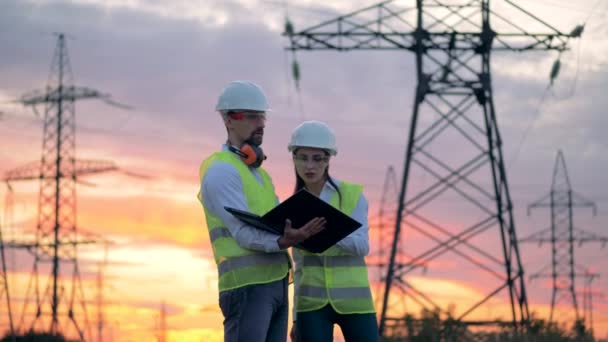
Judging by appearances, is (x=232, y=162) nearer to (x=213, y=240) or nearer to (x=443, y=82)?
(x=213, y=240)

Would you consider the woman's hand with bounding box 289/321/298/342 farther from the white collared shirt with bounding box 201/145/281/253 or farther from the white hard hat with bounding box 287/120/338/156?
the white collared shirt with bounding box 201/145/281/253

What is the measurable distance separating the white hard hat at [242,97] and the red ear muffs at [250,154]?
237mm

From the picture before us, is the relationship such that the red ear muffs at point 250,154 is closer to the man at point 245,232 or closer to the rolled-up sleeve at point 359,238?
the man at point 245,232

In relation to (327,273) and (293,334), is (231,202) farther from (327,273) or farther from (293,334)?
(293,334)

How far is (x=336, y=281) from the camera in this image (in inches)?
341

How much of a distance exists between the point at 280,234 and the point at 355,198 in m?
1.32

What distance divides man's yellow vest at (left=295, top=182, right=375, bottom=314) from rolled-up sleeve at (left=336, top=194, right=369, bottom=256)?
5 cm

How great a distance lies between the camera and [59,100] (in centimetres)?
3806

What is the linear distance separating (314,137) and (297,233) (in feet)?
4.00

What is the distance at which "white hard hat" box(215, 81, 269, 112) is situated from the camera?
783 cm

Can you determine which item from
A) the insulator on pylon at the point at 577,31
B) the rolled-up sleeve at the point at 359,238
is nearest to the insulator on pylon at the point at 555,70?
the insulator on pylon at the point at 577,31

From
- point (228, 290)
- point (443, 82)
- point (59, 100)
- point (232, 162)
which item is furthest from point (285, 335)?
point (59, 100)

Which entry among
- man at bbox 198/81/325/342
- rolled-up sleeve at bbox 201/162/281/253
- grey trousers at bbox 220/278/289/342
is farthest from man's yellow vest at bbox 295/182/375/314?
rolled-up sleeve at bbox 201/162/281/253

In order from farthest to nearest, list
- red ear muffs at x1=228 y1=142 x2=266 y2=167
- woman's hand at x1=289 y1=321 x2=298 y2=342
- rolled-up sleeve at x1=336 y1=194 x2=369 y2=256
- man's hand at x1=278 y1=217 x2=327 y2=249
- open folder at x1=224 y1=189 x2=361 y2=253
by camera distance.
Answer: woman's hand at x1=289 y1=321 x2=298 y2=342, rolled-up sleeve at x1=336 y1=194 x2=369 y2=256, red ear muffs at x1=228 y1=142 x2=266 y2=167, man's hand at x1=278 y1=217 x2=327 y2=249, open folder at x1=224 y1=189 x2=361 y2=253
